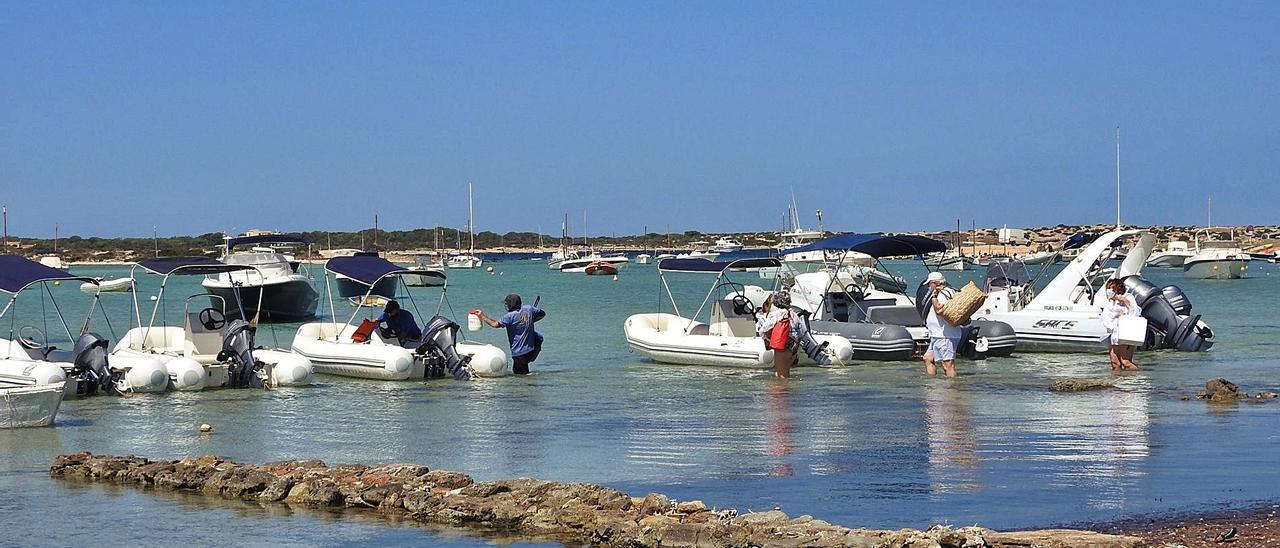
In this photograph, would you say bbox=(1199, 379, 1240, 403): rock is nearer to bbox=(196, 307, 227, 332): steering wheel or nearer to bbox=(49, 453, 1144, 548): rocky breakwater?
bbox=(49, 453, 1144, 548): rocky breakwater

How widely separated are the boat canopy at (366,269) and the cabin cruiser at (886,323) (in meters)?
6.42

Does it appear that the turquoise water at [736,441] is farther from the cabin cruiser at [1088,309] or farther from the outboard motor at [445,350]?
the cabin cruiser at [1088,309]

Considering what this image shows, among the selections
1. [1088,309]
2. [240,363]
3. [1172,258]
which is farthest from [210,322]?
[1172,258]

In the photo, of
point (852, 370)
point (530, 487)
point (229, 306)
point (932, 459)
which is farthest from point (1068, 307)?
point (229, 306)

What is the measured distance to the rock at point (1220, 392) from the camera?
1606 cm

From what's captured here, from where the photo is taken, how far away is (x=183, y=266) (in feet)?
68.4

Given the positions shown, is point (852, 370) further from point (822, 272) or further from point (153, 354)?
point (822, 272)

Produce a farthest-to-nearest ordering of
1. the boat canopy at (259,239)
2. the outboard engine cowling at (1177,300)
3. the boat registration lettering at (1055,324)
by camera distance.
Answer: the boat canopy at (259,239)
the outboard engine cowling at (1177,300)
the boat registration lettering at (1055,324)

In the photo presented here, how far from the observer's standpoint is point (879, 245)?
78.9ft

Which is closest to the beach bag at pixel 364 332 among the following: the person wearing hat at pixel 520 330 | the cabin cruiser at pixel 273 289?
the person wearing hat at pixel 520 330

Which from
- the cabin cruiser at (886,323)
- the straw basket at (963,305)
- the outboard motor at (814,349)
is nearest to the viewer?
the straw basket at (963,305)

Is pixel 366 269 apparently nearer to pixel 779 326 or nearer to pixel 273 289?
pixel 779 326

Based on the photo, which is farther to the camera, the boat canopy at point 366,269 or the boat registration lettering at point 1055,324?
the boat registration lettering at point 1055,324

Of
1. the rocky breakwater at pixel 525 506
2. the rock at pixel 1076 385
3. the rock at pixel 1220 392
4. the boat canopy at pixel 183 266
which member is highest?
the boat canopy at pixel 183 266
